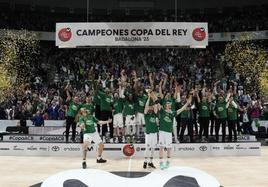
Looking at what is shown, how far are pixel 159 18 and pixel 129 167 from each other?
2797 centimetres

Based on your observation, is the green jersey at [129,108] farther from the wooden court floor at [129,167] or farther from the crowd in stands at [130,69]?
the crowd in stands at [130,69]

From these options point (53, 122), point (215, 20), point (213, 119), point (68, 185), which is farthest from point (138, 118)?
point (215, 20)

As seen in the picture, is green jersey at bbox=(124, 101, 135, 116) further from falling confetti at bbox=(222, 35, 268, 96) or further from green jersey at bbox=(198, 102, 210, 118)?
falling confetti at bbox=(222, 35, 268, 96)

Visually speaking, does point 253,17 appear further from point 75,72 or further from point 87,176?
point 87,176

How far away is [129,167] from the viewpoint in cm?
1377

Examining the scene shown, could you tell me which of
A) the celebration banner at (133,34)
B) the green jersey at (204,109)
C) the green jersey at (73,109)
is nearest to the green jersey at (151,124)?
the green jersey at (204,109)

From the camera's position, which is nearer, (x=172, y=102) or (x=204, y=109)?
(x=172, y=102)

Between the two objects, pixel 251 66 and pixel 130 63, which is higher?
pixel 130 63

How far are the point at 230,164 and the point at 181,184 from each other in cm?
708

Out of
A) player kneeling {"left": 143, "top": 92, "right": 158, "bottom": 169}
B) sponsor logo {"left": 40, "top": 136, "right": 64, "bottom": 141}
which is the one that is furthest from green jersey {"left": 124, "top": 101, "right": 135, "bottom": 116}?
sponsor logo {"left": 40, "top": 136, "right": 64, "bottom": 141}

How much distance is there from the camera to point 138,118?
54.8 ft

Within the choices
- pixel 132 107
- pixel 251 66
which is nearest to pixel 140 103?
pixel 132 107

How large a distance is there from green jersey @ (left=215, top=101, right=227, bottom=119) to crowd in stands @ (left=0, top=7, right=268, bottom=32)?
22.5 metres

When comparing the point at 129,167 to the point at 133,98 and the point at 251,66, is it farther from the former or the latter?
the point at 251,66
